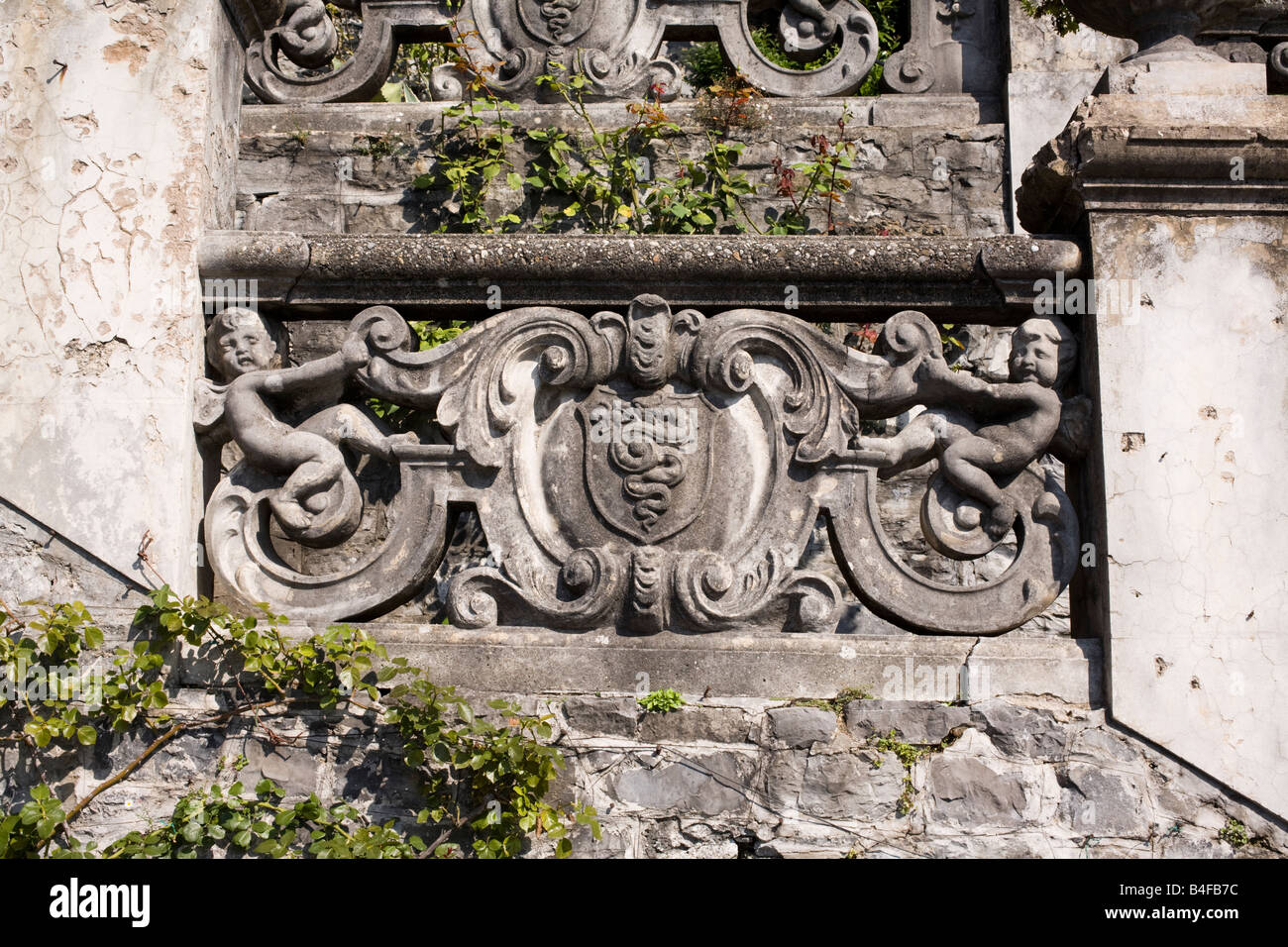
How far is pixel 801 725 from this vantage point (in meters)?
3.61

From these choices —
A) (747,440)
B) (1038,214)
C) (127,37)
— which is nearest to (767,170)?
(1038,214)

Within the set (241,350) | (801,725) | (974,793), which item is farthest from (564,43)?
(974,793)

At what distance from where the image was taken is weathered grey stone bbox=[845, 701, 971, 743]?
3617 mm

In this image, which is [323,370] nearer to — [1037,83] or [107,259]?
[107,259]

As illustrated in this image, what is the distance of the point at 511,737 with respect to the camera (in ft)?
11.4

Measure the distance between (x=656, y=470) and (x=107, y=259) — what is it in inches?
65.9

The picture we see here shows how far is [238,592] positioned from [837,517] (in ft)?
5.38

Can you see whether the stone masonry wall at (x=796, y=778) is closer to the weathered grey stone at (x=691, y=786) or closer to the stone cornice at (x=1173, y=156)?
the weathered grey stone at (x=691, y=786)

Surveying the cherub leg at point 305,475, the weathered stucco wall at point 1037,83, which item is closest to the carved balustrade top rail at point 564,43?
the weathered stucco wall at point 1037,83

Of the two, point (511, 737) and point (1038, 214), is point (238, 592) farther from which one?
point (1038, 214)
